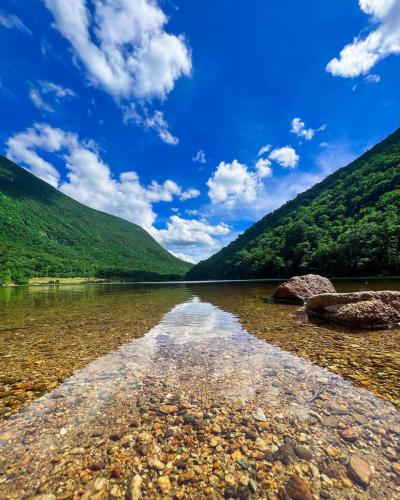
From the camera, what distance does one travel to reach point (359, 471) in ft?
9.14

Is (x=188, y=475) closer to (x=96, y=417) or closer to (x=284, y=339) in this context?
(x=96, y=417)

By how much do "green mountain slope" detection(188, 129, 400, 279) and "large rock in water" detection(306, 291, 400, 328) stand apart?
2178 inches

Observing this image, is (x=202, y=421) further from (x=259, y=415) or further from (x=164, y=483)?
(x=164, y=483)

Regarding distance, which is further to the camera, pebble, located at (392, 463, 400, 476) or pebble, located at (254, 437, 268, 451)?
pebble, located at (254, 437, 268, 451)

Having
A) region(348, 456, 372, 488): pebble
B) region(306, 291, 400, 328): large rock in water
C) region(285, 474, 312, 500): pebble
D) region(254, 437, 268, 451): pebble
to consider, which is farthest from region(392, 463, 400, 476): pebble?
region(306, 291, 400, 328): large rock in water

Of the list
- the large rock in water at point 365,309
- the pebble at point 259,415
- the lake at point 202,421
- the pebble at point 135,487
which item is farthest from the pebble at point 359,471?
the large rock in water at point 365,309

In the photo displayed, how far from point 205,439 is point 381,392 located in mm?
3520

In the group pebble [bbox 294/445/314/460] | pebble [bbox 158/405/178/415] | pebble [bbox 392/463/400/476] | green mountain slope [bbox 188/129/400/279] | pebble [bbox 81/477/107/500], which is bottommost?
pebble [bbox 81/477/107/500]

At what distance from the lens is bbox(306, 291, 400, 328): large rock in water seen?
10477 mm

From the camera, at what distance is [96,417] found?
13.3 ft

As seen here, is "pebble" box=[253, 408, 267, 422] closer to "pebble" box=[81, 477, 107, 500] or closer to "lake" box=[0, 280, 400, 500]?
"lake" box=[0, 280, 400, 500]

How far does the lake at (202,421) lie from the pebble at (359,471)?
0.6 inches

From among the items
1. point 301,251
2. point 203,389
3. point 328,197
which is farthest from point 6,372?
point 328,197

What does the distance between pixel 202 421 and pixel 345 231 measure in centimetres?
8978
